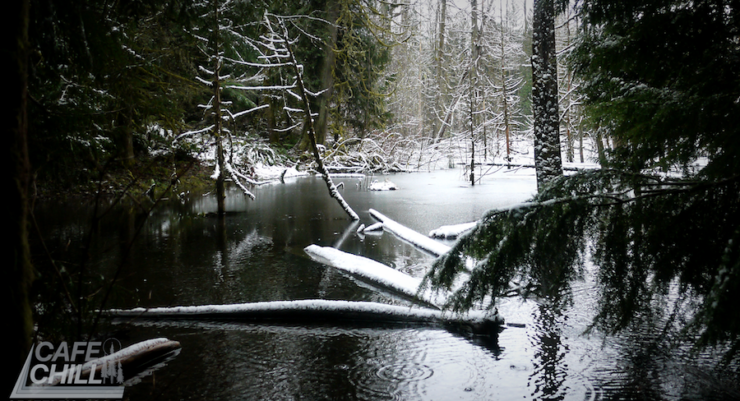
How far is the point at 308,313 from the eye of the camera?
5.63 m

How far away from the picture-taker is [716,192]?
270 centimetres

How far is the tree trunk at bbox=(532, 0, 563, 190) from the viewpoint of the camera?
866 cm

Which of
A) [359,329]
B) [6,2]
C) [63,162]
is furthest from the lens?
[359,329]

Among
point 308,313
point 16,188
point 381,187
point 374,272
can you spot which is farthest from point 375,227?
point 16,188

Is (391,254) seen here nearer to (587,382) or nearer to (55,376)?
(587,382)

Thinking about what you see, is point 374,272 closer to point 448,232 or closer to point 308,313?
point 308,313

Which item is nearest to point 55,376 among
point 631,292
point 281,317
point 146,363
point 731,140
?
point 146,363

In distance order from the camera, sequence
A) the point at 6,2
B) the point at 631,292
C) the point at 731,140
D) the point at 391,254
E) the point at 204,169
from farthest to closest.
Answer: the point at 204,169
the point at 391,254
the point at 631,292
the point at 731,140
the point at 6,2

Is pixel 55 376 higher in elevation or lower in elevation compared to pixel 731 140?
lower

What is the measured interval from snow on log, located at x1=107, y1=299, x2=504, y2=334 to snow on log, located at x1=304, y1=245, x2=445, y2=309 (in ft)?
0.76

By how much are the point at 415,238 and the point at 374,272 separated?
10.4 ft

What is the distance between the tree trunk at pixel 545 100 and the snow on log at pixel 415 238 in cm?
235

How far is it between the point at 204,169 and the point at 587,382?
1758 cm

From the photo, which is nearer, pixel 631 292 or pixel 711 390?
pixel 631 292
